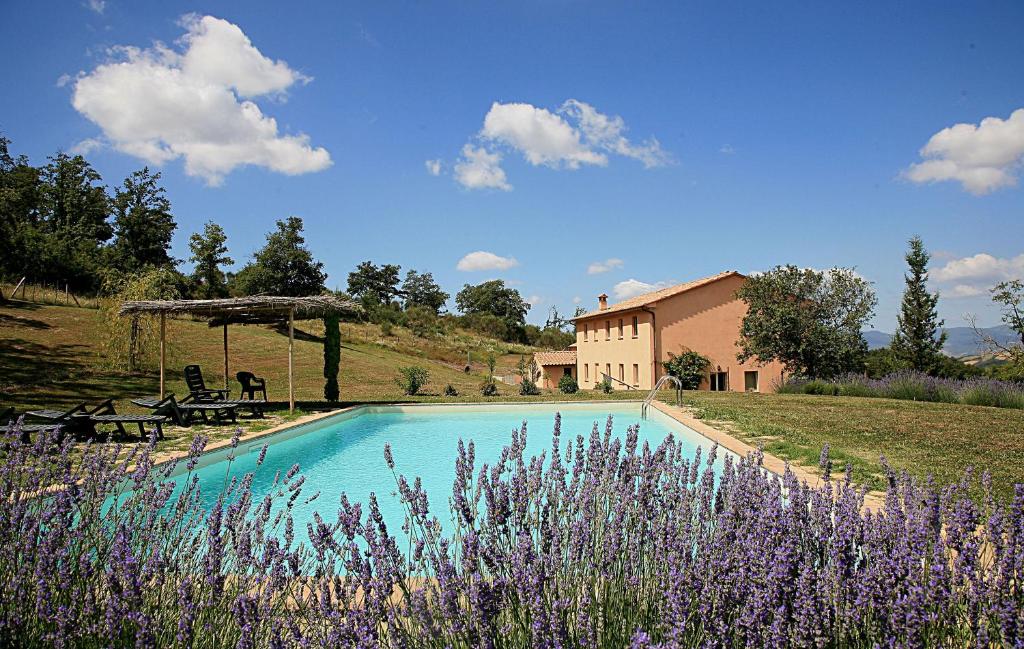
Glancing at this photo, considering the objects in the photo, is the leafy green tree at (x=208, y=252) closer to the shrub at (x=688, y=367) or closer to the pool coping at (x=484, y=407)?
the pool coping at (x=484, y=407)

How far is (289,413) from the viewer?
13.8m

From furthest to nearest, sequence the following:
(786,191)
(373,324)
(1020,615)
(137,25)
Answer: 1. (373,324)
2. (786,191)
3. (137,25)
4. (1020,615)

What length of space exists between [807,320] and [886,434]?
14252mm

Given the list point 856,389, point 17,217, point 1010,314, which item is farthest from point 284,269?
point 1010,314

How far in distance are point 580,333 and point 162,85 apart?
23544 mm

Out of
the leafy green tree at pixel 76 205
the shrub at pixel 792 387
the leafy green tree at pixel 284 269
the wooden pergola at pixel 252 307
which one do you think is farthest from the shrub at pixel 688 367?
the leafy green tree at pixel 76 205

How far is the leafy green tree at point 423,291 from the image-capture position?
6800 centimetres

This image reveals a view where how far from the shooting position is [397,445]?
11320 mm

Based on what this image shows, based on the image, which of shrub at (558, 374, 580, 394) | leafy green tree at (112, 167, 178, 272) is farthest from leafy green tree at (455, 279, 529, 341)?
shrub at (558, 374, 580, 394)

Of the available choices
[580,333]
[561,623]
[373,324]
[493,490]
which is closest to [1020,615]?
[561,623]

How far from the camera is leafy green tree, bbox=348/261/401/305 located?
214 ft

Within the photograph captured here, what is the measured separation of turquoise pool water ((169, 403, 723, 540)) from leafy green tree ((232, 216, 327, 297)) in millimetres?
33130

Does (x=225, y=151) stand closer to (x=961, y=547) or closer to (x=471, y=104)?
(x=471, y=104)

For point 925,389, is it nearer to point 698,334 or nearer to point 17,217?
point 698,334
